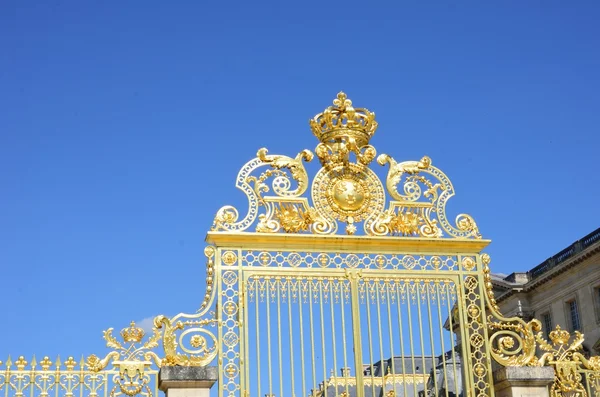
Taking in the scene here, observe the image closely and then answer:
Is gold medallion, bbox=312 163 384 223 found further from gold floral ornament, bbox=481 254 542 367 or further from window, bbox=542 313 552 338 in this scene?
window, bbox=542 313 552 338

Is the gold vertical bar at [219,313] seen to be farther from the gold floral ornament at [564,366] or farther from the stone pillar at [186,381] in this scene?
the gold floral ornament at [564,366]

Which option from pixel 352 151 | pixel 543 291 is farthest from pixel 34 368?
pixel 543 291

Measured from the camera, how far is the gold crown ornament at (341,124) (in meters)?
11.8

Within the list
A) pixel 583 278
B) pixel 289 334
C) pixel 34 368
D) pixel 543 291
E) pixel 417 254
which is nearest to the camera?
pixel 34 368

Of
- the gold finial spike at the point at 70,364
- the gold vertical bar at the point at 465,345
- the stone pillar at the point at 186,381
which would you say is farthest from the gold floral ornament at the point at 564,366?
the gold finial spike at the point at 70,364

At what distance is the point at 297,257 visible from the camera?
11242 mm

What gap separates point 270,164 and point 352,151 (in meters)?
1.17

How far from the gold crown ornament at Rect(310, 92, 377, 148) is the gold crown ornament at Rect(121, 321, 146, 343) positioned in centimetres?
353

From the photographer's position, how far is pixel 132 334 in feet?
33.3

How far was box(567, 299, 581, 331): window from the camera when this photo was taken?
1183 inches

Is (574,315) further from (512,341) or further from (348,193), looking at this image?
(348,193)

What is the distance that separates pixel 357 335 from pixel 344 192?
186cm

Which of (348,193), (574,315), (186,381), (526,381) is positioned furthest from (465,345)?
(574,315)

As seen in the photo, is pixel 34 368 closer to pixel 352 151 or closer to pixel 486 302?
pixel 352 151
